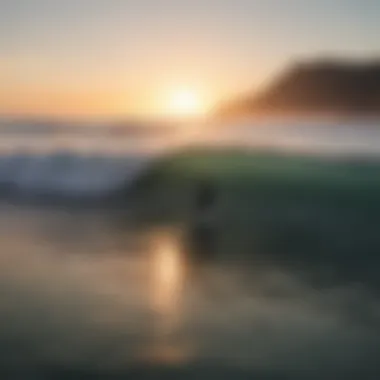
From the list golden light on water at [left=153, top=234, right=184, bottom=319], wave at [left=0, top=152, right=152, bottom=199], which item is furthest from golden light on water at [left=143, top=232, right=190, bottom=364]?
wave at [left=0, top=152, right=152, bottom=199]

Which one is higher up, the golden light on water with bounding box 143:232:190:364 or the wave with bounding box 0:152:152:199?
the wave with bounding box 0:152:152:199

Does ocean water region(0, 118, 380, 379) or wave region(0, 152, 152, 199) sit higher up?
wave region(0, 152, 152, 199)

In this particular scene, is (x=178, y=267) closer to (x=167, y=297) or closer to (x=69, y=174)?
(x=167, y=297)

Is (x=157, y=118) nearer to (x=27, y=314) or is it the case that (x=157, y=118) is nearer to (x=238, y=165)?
(x=238, y=165)

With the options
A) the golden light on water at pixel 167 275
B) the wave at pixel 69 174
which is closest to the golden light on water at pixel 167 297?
the golden light on water at pixel 167 275

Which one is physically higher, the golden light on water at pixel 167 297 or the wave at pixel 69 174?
the wave at pixel 69 174

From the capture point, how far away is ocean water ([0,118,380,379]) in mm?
854

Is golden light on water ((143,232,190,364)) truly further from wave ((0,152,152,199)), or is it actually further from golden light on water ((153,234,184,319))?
wave ((0,152,152,199))

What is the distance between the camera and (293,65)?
0.93 m

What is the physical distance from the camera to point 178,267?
904mm

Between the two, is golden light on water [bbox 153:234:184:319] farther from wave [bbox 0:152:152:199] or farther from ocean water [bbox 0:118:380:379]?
wave [bbox 0:152:152:199]

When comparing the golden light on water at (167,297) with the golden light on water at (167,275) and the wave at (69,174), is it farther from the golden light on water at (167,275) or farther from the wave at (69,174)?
the wave at (69,174)

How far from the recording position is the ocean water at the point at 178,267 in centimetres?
85

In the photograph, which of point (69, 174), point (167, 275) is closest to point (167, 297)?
point (167, 275)
